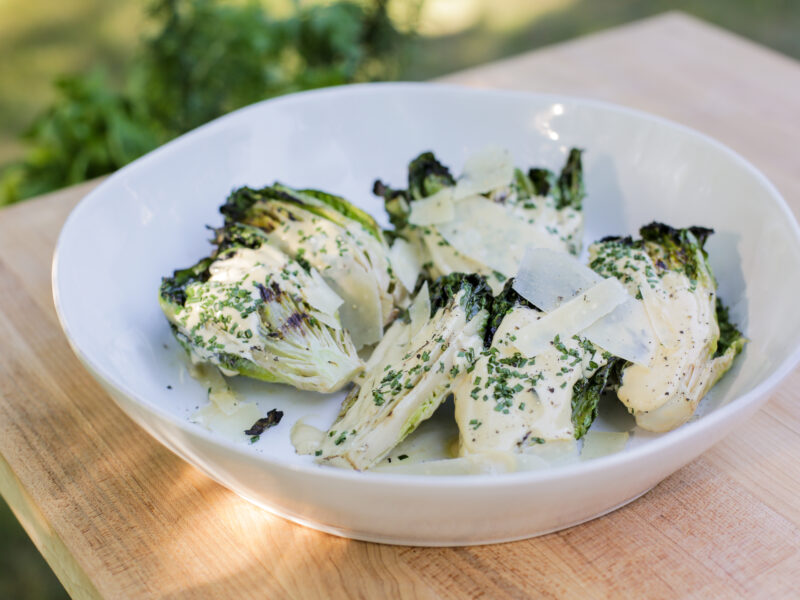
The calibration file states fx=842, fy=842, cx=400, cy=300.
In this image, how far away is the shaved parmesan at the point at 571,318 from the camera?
5.53 ft

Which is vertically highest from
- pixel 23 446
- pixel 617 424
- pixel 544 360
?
pixel 544 360

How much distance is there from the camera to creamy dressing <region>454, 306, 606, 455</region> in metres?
1.56

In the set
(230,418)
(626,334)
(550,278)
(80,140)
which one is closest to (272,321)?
(230,418)

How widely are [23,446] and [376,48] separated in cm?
322

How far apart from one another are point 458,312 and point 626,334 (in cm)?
35

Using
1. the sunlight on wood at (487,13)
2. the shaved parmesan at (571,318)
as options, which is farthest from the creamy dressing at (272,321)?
the sunlight on wood at (487,13)

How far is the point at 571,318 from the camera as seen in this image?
1.72 metres

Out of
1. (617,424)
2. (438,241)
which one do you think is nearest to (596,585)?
(617,424)

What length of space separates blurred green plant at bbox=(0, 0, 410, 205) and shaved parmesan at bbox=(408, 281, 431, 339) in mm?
2085

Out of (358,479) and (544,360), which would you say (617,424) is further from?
(358,479)

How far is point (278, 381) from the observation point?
1843 mm

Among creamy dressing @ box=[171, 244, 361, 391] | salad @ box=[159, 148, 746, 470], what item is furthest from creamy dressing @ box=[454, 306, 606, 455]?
creamy dressing @ box=[171, 244, 361, 391]

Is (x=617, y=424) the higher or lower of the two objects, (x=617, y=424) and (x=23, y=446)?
the higher

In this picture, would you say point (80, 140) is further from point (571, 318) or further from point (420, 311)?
point (571, 318)
